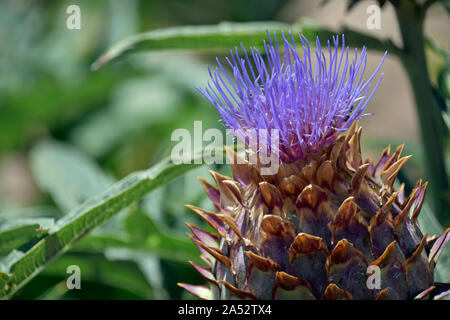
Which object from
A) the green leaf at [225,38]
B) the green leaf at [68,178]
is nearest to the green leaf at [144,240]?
the green leaf at [68,178]

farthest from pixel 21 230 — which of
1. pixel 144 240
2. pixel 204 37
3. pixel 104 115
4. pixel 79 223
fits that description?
pixel 104 115

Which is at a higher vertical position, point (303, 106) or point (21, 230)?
point (303, 106)

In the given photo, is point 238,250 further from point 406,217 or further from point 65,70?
point 65,70

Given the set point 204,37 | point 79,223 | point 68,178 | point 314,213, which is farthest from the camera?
point 68,178

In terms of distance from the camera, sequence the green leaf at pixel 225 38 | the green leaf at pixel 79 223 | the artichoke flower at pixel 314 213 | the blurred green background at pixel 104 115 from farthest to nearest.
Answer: the blurred green background at pixel 104 115
the green leaf at pixel 225 38
the green leaf at pixel 79 223
the artichoke flower at pixel 314 213

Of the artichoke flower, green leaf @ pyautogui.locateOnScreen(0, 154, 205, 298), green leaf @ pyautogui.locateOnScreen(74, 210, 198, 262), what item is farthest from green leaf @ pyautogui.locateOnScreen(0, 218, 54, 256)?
the artichoke flower

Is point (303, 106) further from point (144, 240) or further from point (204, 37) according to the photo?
point (144, 240)

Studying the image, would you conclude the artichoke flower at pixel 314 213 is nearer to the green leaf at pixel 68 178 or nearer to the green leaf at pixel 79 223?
the green leaf at pixel 79 223

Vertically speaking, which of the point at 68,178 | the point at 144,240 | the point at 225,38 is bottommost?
the point at 144,240
